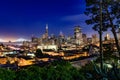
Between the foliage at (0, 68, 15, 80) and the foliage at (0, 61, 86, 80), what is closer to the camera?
the foliage at (0, 68, 15, 80)

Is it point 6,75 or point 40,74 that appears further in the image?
point 40,74

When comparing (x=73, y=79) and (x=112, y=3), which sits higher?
Result: (x=112, y=3)

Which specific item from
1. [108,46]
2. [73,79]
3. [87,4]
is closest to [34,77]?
[73,79]

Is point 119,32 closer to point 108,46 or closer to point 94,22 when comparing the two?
point 94,22

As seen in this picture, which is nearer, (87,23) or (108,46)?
(87,23)

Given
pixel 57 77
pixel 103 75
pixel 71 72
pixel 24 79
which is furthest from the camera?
pixel 71 72

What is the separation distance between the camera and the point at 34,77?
690 inches

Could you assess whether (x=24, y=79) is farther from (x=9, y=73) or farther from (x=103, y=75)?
(x=103, y=75)

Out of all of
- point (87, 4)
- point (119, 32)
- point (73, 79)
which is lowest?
point (73, 79)

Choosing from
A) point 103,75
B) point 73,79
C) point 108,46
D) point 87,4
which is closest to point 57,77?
point 73,79

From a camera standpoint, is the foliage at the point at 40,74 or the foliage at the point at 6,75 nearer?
the foliage at the point at 6,75

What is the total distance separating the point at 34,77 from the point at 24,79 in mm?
605

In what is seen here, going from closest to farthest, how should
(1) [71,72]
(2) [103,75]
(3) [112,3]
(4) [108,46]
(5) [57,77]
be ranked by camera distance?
(2) [103,75], (5) [57,77], (1) [71,72], (3) [112,3], (4) [108,46]

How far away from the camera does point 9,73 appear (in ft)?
56.3
